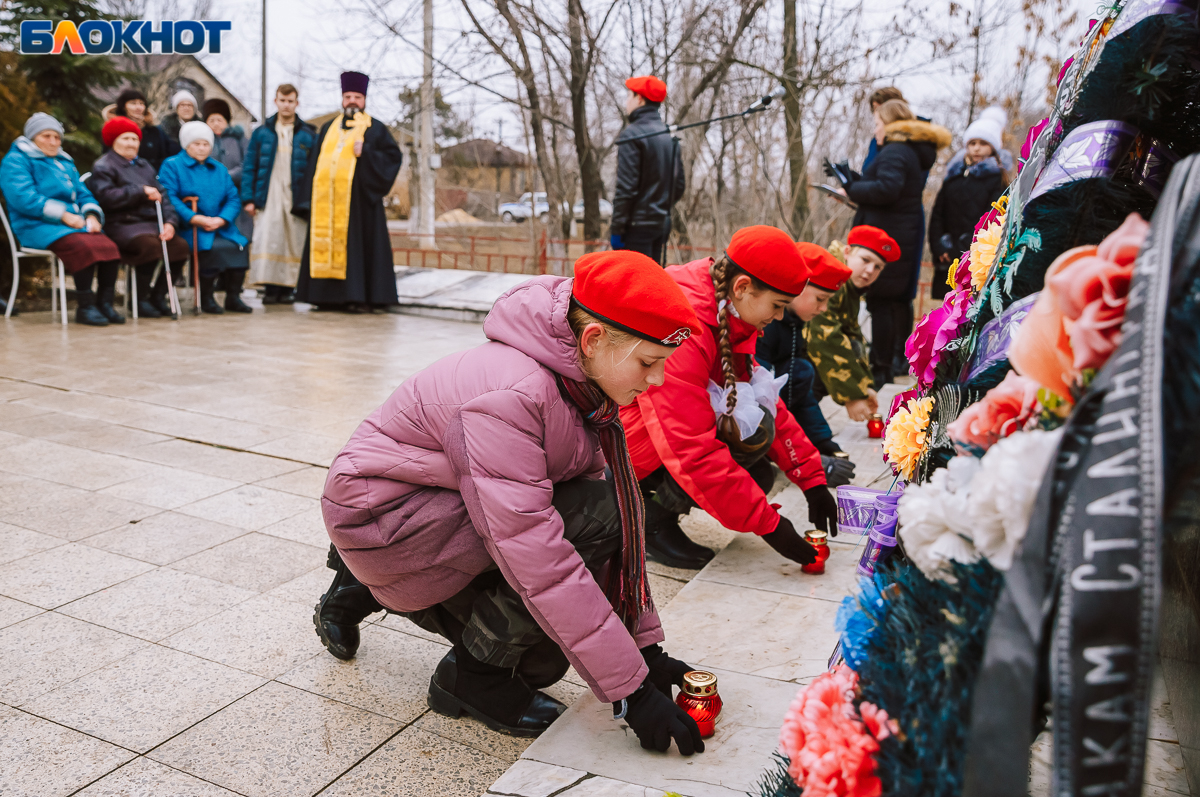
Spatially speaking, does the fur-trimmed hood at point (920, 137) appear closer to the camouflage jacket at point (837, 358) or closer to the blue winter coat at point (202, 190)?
the camouflage jacket at point (837, 358)

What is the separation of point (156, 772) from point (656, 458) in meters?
1.67

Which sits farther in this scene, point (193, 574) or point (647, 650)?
point (193, 574)

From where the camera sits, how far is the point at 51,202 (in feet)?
24.8

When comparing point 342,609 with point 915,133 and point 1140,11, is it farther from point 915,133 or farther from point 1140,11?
point 915,133

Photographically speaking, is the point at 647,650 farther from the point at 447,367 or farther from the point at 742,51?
the point at 742,51

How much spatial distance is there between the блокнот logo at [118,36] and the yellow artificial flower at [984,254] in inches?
371

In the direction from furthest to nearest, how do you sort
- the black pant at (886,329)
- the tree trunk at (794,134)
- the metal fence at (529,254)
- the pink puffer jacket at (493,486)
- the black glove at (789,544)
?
1. the metal fence at (529,254)
2. the tree trunk at (794,134)
3. the black pant at (886,329)
4. the black glove at (789,544)
5. the pink puffer jacket at (493,486)

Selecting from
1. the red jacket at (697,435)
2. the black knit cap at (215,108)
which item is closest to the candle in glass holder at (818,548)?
the red jacket at (697,435)

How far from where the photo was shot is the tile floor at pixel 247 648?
2.04 meters

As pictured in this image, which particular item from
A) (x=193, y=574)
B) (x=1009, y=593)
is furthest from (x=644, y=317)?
(x=193, y=574)

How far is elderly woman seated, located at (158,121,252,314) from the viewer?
8711 millimetres

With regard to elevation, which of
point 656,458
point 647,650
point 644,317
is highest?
point 644,317

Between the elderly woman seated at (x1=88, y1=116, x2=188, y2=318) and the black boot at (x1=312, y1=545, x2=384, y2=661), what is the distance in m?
6.66

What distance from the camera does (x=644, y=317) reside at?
6.42 ft
